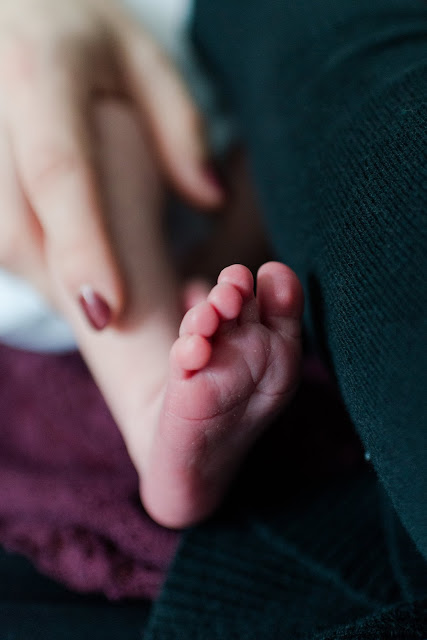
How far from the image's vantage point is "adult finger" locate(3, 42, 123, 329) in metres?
0.37

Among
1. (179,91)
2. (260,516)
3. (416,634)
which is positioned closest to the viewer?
(416,634)

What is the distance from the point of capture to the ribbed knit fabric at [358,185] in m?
0.22

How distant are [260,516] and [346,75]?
28 cm

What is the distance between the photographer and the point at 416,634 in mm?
256

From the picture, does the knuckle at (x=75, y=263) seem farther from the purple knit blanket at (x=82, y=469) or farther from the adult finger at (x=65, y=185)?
the purple knit blanket at (x=82, y=469)

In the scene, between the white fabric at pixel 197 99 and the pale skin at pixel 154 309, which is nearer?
the pale skin at pixel 154 309

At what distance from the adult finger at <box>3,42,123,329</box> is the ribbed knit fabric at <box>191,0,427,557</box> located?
0.39ft

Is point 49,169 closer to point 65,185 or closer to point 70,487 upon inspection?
point 65,185

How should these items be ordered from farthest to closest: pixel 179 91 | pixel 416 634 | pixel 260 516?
pixel 179 91 < pixel 260 516 < pixel 416 634

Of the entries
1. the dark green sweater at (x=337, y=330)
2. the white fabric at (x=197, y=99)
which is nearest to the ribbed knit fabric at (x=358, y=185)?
the dark green sweater at (x=337, y=330)

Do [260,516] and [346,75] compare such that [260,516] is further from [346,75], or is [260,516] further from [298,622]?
[346,75]

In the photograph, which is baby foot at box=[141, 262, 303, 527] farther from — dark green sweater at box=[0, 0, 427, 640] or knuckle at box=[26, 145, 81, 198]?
knuckle at box=[26, 145, 81, 198]

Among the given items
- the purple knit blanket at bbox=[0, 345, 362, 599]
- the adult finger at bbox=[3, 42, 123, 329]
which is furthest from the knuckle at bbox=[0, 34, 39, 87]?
the purple knit blanket at bbox=[0, 345, 362, 599]

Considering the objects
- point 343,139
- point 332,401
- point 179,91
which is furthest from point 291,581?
point 179,91
